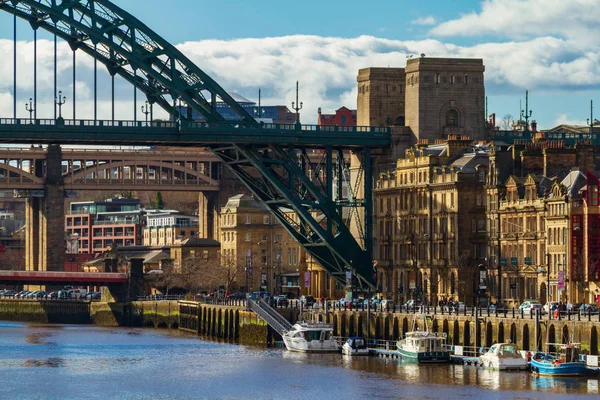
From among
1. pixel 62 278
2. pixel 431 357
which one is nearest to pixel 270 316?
pixel 431 357

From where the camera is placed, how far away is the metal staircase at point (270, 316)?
134250 mm

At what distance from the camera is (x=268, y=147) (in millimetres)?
146625

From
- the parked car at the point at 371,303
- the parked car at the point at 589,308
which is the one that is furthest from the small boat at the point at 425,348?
the parked car at the point at 371,303

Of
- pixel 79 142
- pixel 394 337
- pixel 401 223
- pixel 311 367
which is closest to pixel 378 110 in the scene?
pixel 401 223

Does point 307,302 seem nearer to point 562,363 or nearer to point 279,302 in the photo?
point 279,302

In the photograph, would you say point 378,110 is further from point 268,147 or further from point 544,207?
point 544,207

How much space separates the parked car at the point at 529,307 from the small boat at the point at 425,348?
5.07 meters

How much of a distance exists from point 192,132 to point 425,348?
1402 inches

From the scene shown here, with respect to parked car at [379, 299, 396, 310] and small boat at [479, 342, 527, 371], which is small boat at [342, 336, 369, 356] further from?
small boat at [479, 342, 527, 371]

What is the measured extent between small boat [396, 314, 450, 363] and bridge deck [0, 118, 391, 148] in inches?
1286

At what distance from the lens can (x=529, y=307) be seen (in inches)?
4722

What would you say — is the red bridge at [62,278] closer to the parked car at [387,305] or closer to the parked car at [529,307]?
the parked car at [387,305]

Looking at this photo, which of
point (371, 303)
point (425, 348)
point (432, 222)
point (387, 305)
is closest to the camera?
point (425, 348)

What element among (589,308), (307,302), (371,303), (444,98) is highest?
(444,98)
